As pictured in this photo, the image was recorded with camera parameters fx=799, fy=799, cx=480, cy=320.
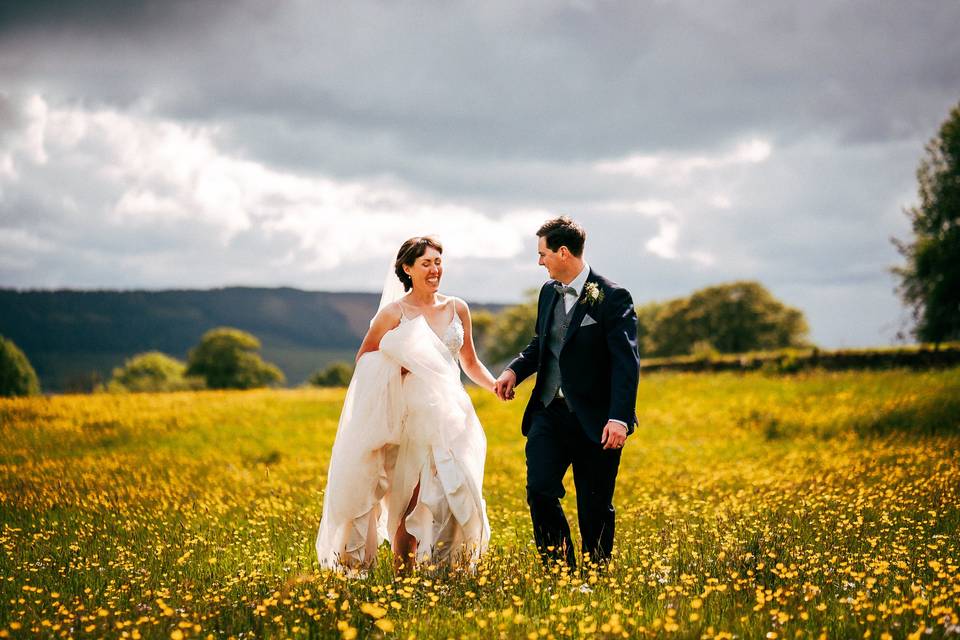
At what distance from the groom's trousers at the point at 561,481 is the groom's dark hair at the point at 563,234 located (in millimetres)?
1303

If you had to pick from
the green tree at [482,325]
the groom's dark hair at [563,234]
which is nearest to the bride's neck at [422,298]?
the groom's dark hair at [563,234]

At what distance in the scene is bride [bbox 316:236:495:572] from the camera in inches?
272

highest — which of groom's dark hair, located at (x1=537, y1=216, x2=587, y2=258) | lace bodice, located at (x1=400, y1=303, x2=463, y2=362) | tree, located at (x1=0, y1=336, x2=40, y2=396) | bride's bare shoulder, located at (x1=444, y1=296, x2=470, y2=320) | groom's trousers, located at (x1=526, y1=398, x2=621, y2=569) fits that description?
groom's dark hair, located at (x1=537, y1=216, x2=587, y2=258)

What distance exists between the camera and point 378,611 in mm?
4609

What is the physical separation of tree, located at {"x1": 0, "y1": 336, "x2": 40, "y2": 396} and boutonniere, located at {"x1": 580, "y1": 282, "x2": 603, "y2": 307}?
188 ft

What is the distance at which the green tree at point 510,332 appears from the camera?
89.4m

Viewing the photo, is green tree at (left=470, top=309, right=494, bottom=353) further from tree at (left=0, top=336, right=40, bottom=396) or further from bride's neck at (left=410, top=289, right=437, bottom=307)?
bride's neck at (left=410, top=289, right=437, bottom=307)

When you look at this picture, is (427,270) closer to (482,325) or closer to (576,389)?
(576,389)

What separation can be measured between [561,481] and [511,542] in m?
1.60

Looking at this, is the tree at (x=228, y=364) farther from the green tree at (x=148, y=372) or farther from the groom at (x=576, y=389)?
the groom at (x=576, y=389)

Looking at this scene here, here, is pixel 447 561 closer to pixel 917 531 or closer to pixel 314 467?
pixel 917 531

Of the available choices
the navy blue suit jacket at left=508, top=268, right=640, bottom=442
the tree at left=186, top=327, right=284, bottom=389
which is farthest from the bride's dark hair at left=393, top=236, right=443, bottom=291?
the tree at left=186, top=327, right=284, bottom=389

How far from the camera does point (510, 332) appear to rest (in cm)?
9225

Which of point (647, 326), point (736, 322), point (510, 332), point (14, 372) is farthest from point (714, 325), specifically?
point (14, 372)
